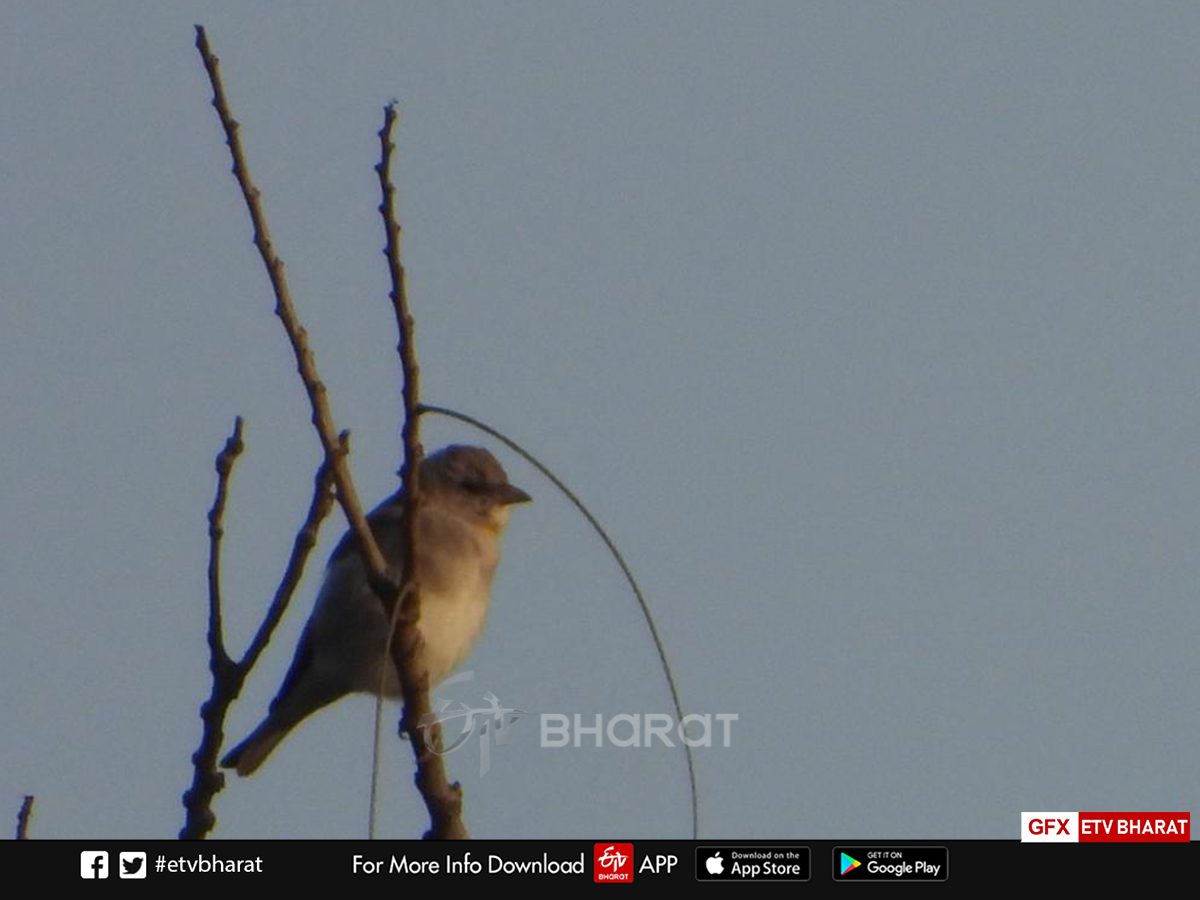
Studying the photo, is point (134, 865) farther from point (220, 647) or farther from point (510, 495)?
point (510, 495)

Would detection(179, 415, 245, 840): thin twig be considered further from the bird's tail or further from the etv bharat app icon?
the bird's tail

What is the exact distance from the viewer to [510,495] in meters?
10.5

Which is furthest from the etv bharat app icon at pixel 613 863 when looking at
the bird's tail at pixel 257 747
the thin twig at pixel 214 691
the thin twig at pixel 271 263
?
the bird's tail at pixel 257 747

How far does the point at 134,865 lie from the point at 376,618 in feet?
11.3

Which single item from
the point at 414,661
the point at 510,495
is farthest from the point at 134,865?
the point at 510,495

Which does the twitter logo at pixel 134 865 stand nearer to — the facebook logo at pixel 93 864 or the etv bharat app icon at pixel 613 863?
the facebook logo at pixel 93 864

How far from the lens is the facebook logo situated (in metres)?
5.89

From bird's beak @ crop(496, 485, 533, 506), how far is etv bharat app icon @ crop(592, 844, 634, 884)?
4573mm

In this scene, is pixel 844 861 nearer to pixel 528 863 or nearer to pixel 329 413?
pixel 528 863

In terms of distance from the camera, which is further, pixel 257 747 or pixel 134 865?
pixel 257 747

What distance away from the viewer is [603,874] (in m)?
5.94

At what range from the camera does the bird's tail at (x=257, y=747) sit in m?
9.70

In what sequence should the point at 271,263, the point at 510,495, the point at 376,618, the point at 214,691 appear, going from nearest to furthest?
1. the point at 271,263
2. the point at 214,691
3. the point at 376,618
4. the point at 510,495

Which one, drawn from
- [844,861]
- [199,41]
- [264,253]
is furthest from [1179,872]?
[199,41]
